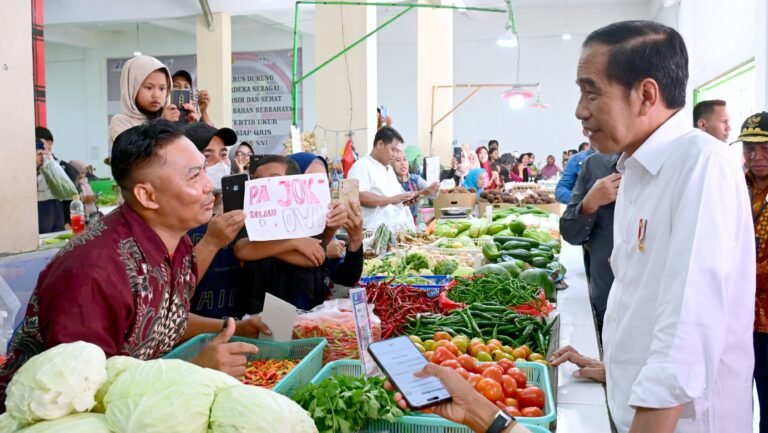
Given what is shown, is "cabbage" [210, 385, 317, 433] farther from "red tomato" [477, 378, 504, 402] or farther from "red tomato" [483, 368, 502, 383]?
"red tomato" [483, 368, 502, 383]

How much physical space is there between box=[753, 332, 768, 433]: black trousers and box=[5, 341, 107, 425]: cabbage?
3241 mm

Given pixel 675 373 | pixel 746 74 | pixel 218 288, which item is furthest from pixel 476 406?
pixel 746 74

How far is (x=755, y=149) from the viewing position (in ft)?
11.5

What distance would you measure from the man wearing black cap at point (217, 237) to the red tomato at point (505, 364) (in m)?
1.17

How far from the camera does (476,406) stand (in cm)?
152

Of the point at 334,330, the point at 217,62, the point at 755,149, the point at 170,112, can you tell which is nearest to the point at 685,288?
the point at 334,330

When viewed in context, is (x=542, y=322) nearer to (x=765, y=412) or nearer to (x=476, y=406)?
(x=765, y=412)

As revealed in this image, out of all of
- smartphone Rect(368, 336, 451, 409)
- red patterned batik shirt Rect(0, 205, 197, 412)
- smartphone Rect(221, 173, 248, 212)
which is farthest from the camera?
smartphone Rect(221, 173, 248, 212)

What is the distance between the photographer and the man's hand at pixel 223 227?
2.74m

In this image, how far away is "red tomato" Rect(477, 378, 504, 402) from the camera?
220 centimetres

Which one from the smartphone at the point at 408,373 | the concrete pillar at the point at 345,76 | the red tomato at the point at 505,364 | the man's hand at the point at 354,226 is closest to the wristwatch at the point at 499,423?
the smartphone at the point at 408,373

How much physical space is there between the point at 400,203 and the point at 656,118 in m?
5.49

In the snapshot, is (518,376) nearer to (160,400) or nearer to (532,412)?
(532,412)

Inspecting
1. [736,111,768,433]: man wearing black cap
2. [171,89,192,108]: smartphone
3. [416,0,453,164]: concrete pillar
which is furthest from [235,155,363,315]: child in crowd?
[416,0,453,164]: concrete pillar
